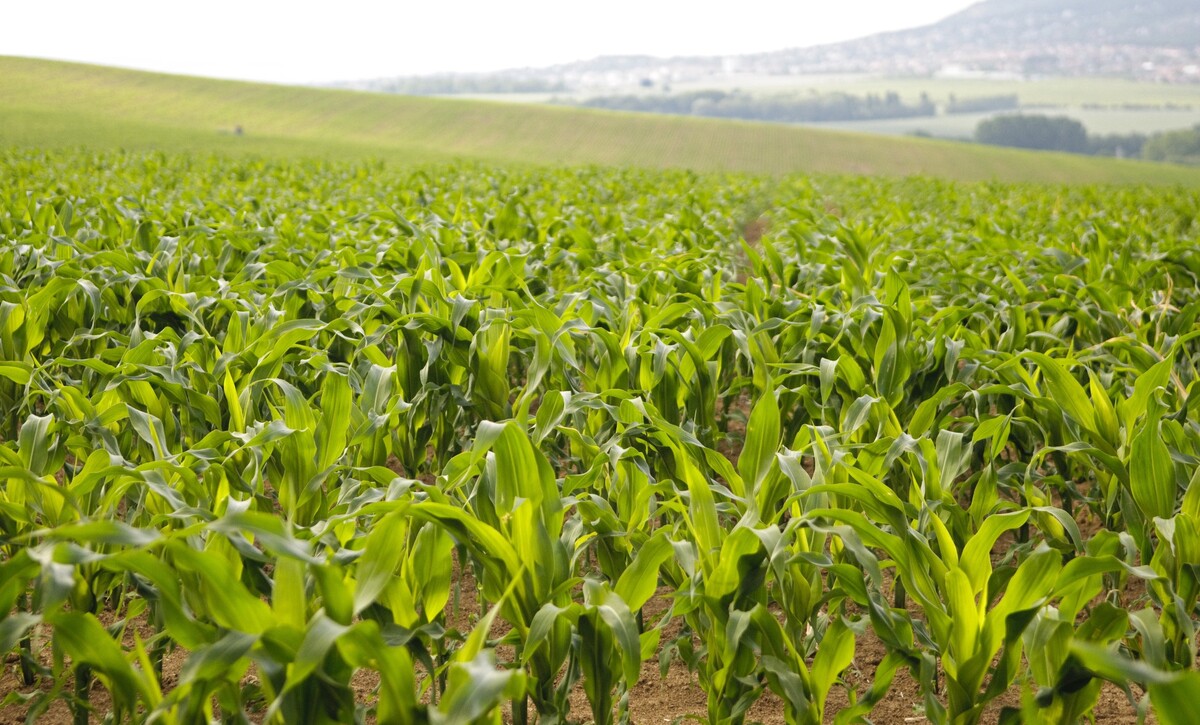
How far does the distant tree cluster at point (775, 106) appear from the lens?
12588 cm

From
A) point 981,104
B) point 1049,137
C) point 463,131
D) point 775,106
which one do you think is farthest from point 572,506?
point 981,104

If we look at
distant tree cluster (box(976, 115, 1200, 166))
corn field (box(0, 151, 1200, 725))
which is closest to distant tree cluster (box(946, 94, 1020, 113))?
distant tree cluster (box(976, 115, 1200, 166))

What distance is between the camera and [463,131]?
55.0 meters

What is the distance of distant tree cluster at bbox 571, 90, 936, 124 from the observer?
125875mm

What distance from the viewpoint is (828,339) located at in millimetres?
3668

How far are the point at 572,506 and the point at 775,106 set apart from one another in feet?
452

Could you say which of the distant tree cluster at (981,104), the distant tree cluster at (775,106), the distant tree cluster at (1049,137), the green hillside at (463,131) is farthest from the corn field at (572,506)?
the distant tree cluster at (981,104)

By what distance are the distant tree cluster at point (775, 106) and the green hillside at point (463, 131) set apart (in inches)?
2592

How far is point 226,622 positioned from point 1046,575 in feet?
5.26

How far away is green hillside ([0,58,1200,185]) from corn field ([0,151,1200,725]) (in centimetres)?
3731

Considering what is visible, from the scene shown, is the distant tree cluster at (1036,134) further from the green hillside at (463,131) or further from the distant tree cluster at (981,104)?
the distant tree cluster at (981,104)

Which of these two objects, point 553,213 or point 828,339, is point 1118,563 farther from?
point 553,213

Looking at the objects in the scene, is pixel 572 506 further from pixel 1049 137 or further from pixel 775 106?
pixel 775 106

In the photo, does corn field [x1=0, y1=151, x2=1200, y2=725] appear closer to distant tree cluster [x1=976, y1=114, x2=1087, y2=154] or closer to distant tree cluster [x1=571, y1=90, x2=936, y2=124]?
distant tree cluster [x1=976, y1=114, x2=1087, y2=154]
